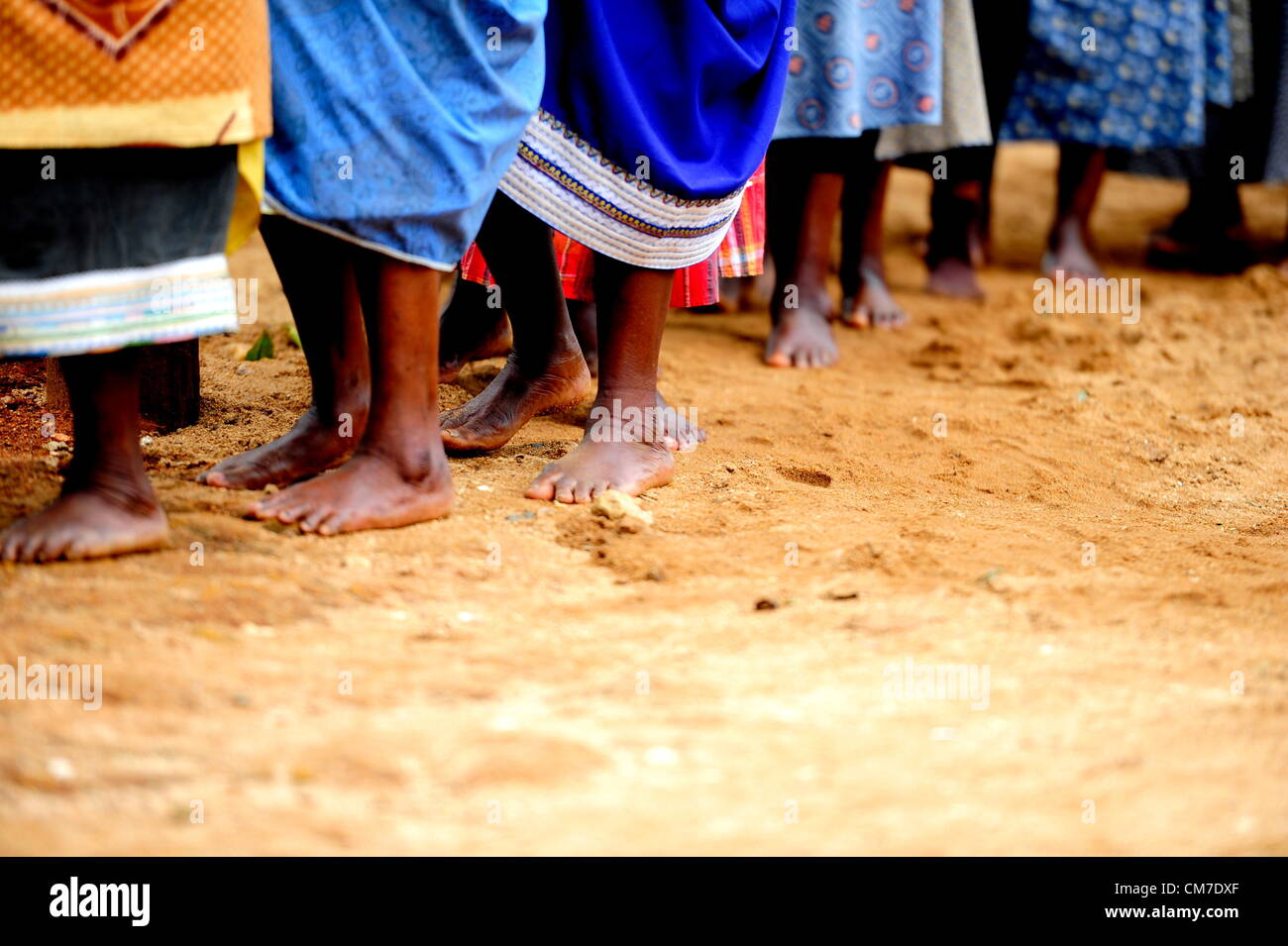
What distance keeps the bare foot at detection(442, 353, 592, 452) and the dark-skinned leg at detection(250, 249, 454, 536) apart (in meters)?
0.40

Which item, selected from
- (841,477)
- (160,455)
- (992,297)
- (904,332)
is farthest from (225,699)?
(992,297)

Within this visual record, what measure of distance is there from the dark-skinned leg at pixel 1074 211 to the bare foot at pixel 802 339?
173cm

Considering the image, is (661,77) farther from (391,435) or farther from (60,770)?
(60,770)

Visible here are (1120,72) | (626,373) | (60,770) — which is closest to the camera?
(60,770)

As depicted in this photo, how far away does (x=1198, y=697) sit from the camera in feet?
5.66

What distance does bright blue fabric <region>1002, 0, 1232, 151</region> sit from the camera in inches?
189

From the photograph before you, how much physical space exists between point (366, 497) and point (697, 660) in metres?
0.73

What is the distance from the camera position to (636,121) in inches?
96.6

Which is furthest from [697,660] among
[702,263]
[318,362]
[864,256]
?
[864,256]

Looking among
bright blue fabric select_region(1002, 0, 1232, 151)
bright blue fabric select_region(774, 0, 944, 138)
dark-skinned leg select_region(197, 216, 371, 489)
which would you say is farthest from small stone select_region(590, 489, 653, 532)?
bright blue fabric select_region(1002, 0, 1232, 151)

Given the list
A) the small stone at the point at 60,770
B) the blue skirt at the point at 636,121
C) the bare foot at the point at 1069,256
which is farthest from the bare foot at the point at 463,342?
the bare foot at the point at 1069,256

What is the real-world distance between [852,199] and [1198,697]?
2.99m

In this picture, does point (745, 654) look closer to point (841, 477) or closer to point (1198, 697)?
point (1198, 697)

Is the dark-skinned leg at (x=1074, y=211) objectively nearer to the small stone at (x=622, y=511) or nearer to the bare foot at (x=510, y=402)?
the bare foot at (x=510, y=402)
